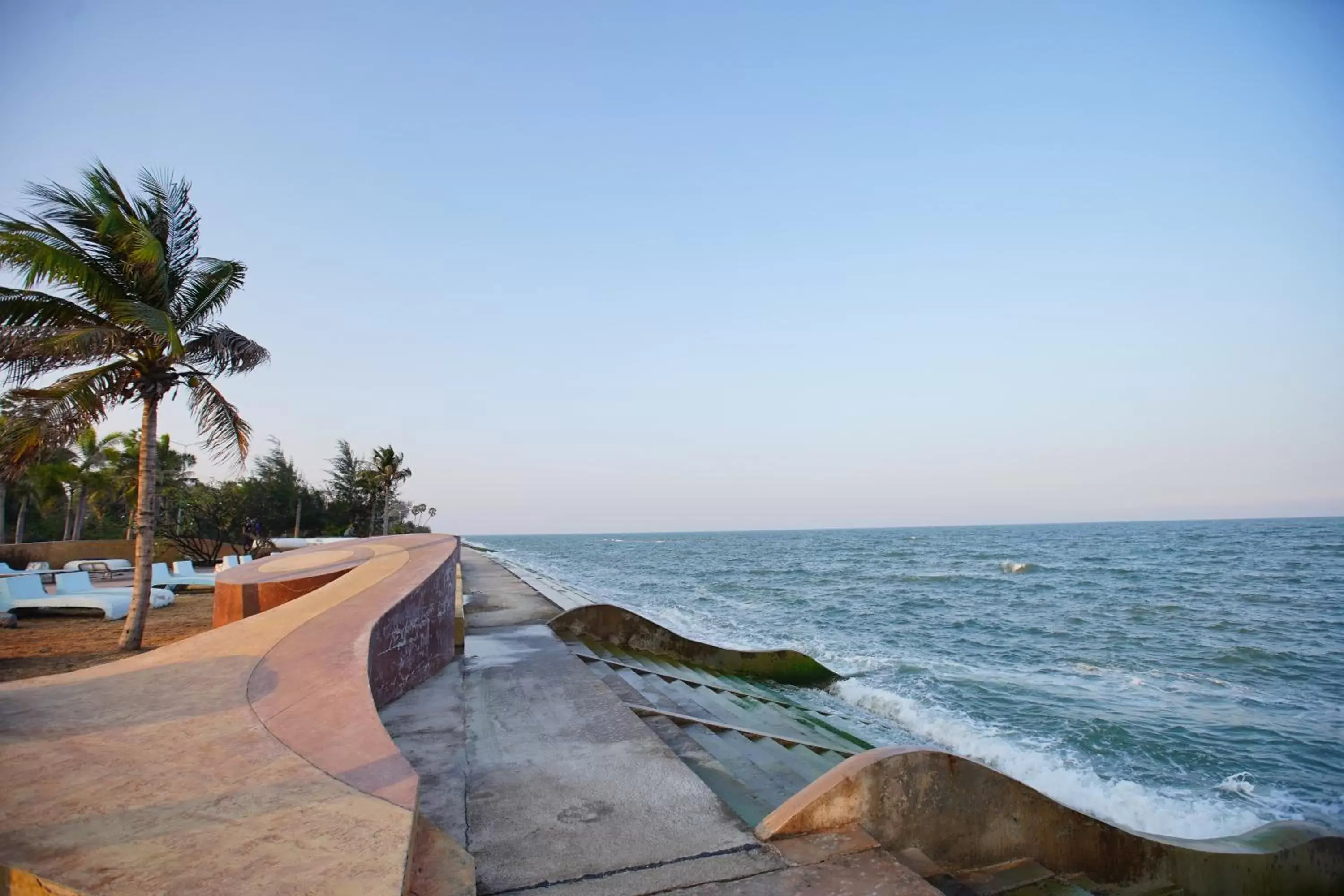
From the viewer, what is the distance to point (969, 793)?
3.98 meters

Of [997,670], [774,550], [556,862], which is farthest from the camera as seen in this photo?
[774,550]

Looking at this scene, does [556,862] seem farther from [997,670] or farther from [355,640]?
[997,670]

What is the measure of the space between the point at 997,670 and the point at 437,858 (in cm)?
1377

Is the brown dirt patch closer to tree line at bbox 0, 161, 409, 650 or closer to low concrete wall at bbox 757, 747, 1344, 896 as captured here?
tree line at bbox 0, 161, 409, 650

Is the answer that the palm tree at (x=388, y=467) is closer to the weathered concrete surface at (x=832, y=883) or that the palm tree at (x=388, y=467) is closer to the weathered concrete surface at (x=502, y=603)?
the weathered concrete surface at (x=502, y=603)

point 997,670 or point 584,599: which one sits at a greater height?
point 584,599

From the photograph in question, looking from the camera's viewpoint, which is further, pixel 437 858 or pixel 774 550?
pixel 774 550

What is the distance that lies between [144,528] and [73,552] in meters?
22.0

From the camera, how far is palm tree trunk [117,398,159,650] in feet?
32.9

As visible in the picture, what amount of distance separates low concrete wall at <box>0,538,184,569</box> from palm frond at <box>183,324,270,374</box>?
57.2 ft

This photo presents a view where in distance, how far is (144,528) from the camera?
1004 centimetres

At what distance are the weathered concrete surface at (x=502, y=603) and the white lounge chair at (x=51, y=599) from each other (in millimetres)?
6687

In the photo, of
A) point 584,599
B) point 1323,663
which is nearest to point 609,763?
point 584,599

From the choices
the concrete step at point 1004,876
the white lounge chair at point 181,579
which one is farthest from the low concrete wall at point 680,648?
the white lounge chair at point 181,579
